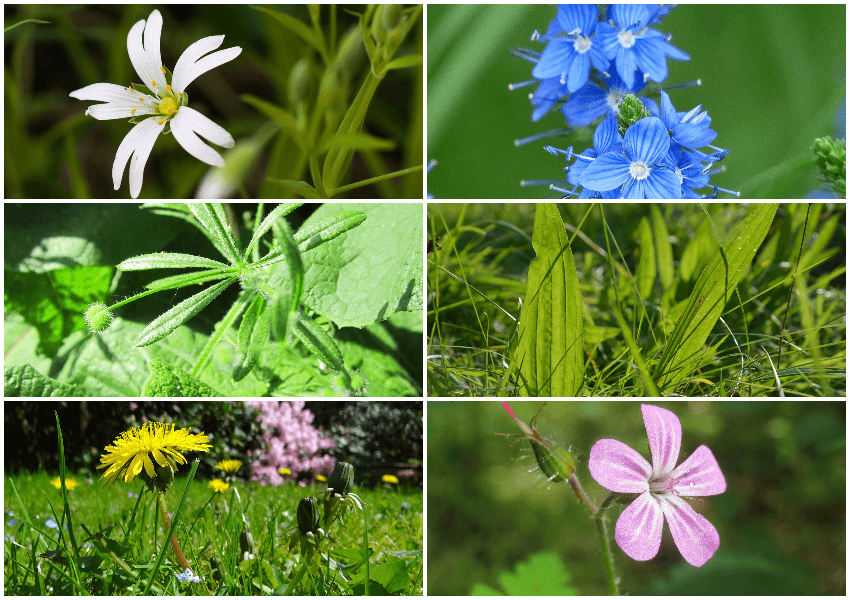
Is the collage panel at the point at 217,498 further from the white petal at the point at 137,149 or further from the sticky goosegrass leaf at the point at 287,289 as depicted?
the white petal at the point at 137,149

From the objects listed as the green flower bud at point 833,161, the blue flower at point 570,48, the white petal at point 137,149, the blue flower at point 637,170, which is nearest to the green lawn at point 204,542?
the white petal at point 137,149

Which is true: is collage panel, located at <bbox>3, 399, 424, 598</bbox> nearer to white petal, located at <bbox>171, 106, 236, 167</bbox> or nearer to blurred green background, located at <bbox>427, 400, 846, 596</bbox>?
blurred green background, located at <bbox>427, 400, 846, 596</bbox>

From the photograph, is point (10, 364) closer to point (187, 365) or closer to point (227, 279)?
point (187, 365)

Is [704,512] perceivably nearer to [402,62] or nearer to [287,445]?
[287,445]

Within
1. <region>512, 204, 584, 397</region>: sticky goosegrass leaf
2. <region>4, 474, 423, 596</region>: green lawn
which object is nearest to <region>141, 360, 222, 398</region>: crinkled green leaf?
<region>4, 474, 423, 596</region>: green lawn

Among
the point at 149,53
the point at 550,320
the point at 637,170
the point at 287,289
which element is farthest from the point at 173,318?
the point at 637,170
